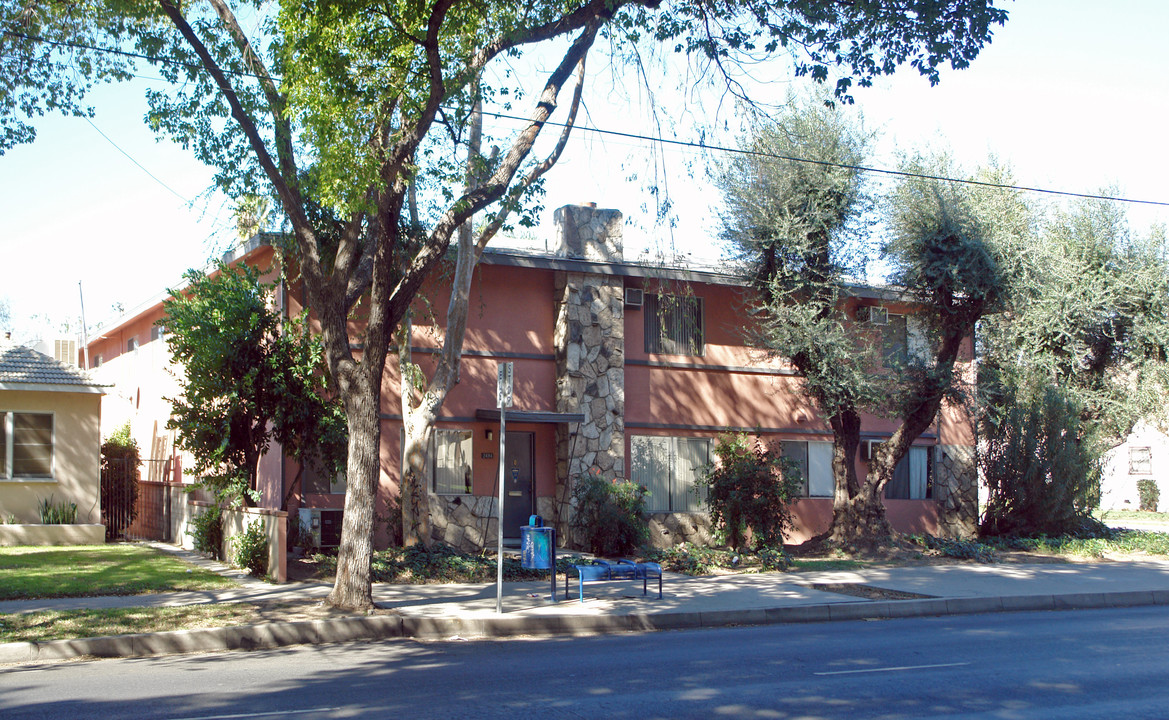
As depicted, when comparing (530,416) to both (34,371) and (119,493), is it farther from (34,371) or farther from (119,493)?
(34,371)

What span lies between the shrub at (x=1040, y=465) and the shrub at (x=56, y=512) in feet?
63.0

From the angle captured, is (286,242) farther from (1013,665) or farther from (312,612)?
(1013,665)

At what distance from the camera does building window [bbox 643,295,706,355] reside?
71.1 feet

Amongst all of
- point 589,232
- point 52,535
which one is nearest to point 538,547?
point 589,232

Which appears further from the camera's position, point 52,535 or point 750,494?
point 750,494

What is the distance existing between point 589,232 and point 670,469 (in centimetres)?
546

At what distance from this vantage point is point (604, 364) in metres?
20.5

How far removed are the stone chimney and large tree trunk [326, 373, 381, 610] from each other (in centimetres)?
896

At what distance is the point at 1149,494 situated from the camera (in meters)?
38.5

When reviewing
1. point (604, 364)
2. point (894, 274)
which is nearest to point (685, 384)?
point (604, 364)

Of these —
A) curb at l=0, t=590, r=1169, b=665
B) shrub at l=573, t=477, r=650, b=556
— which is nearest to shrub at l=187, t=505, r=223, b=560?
shrub at l=573, t=477, r=650, b=556

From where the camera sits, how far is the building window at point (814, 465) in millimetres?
22750

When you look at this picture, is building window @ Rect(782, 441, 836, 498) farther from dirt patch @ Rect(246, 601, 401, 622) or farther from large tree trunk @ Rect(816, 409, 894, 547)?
dirt patch @ Rect(246, 601, 401, 622)

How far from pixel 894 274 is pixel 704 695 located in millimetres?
14630
